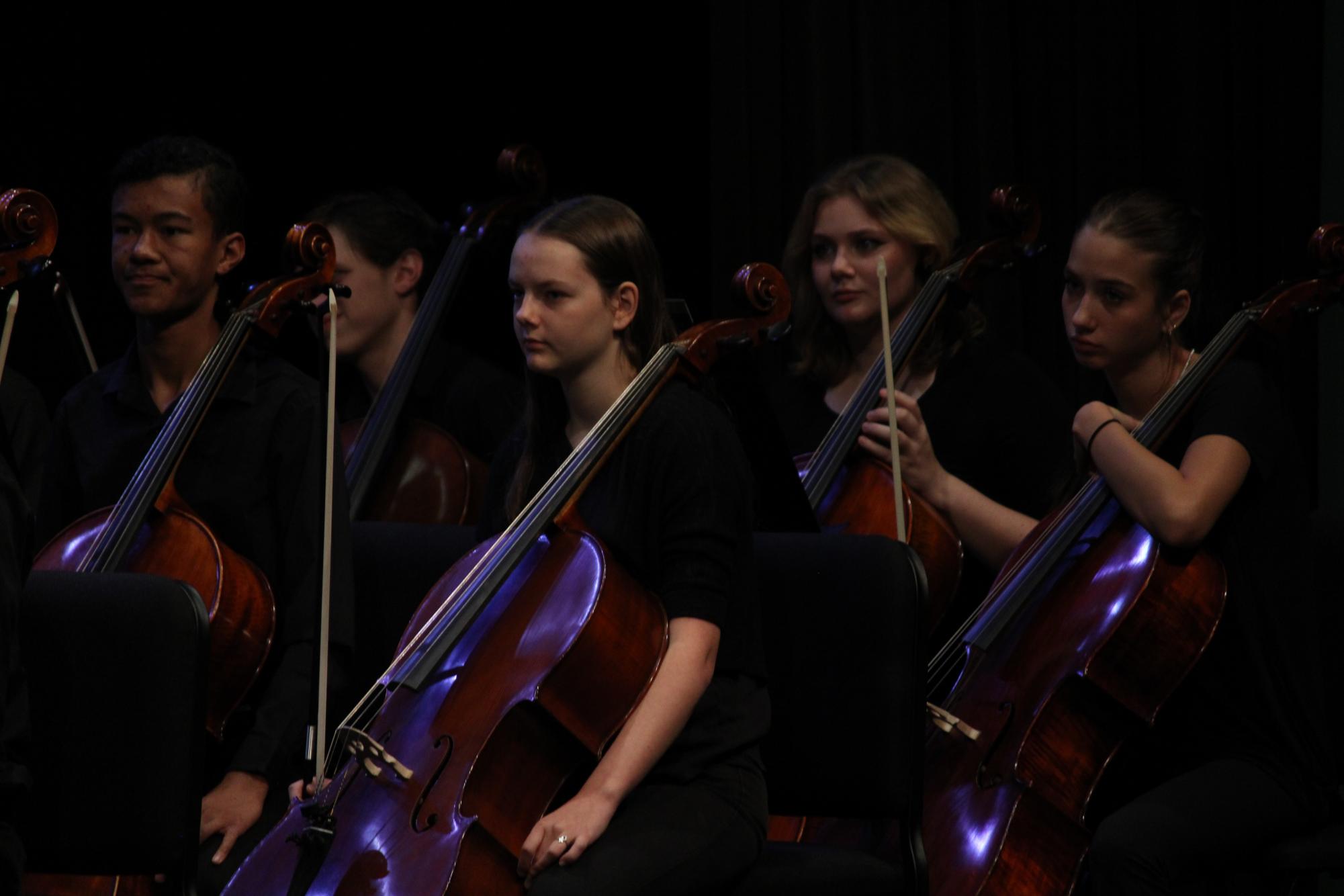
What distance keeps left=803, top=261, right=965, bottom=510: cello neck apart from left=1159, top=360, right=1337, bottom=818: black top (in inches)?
18.9

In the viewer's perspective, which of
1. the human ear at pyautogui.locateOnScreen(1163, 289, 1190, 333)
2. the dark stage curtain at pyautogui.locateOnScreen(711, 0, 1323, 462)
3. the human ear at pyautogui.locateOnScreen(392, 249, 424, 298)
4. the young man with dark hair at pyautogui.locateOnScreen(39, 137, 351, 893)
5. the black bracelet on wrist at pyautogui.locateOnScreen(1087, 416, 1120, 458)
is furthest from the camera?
the dark stage curtain at pyautogui.locateOnScreen(711, 0, 1323, 462)

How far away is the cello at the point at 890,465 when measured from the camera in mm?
2533

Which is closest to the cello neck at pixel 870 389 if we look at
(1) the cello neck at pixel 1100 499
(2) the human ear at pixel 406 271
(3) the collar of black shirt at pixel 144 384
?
(1) the cello neck at pixel 1100 499

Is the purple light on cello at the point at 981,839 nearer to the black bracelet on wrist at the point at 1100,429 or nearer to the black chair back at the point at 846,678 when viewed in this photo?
the black chair back at the point at 846,678

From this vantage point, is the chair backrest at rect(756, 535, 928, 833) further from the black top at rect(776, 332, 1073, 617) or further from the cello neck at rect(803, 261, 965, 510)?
the black top at rect(776, 332, 1073, 617)

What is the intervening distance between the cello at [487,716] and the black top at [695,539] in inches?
1.4

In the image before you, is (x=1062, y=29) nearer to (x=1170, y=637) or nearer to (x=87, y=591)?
(x=1170, y=637)

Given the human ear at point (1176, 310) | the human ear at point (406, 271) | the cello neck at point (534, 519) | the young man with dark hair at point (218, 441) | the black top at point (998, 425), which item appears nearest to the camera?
the cello neck at point (534, 519)

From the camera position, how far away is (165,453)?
2.24 meters

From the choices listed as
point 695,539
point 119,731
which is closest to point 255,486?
point 119,731

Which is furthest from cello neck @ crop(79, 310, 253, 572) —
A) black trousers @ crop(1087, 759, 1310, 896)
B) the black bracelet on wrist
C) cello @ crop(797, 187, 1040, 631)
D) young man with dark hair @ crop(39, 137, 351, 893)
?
black trousers @ crop(1087, 759, 1310, 896)

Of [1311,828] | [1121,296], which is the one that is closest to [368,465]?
[1121,296]

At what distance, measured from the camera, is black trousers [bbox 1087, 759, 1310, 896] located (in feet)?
6.88

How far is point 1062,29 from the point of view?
3.40 meters
